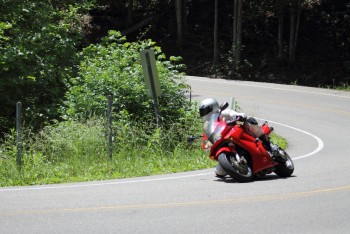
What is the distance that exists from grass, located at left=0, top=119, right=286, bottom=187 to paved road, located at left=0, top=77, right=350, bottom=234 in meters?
0.98

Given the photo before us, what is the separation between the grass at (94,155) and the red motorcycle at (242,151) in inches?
84.9

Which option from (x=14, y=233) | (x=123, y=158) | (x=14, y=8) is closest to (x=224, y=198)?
(x=14, y=233)

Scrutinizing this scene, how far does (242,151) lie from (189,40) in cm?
3169

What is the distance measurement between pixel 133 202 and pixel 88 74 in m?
8.82

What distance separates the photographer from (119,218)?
9.27 m

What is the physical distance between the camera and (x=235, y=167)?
11.7 meters

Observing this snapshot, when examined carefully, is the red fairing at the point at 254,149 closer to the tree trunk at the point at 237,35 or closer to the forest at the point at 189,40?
the forest at the point at 189,40

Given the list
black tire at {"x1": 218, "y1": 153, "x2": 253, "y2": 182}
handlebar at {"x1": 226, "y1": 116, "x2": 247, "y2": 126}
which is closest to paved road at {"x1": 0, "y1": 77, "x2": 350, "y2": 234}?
black tire at {"x1": 218, "y1": 153, "x2": 253, "y2": 182}

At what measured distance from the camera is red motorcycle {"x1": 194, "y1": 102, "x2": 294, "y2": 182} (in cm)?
1173

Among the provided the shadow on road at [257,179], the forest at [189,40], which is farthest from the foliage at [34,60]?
the shadow on road at [257,179]

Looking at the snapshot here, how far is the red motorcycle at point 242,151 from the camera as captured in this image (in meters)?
11.7

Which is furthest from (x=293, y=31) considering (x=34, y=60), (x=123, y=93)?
(x=123, y=93)

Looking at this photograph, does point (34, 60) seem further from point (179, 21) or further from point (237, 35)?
point (179, 21)

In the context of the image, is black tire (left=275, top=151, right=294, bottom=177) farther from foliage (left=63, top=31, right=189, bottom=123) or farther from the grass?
foliage (left=63, top=31, right=189, bottom=123)
